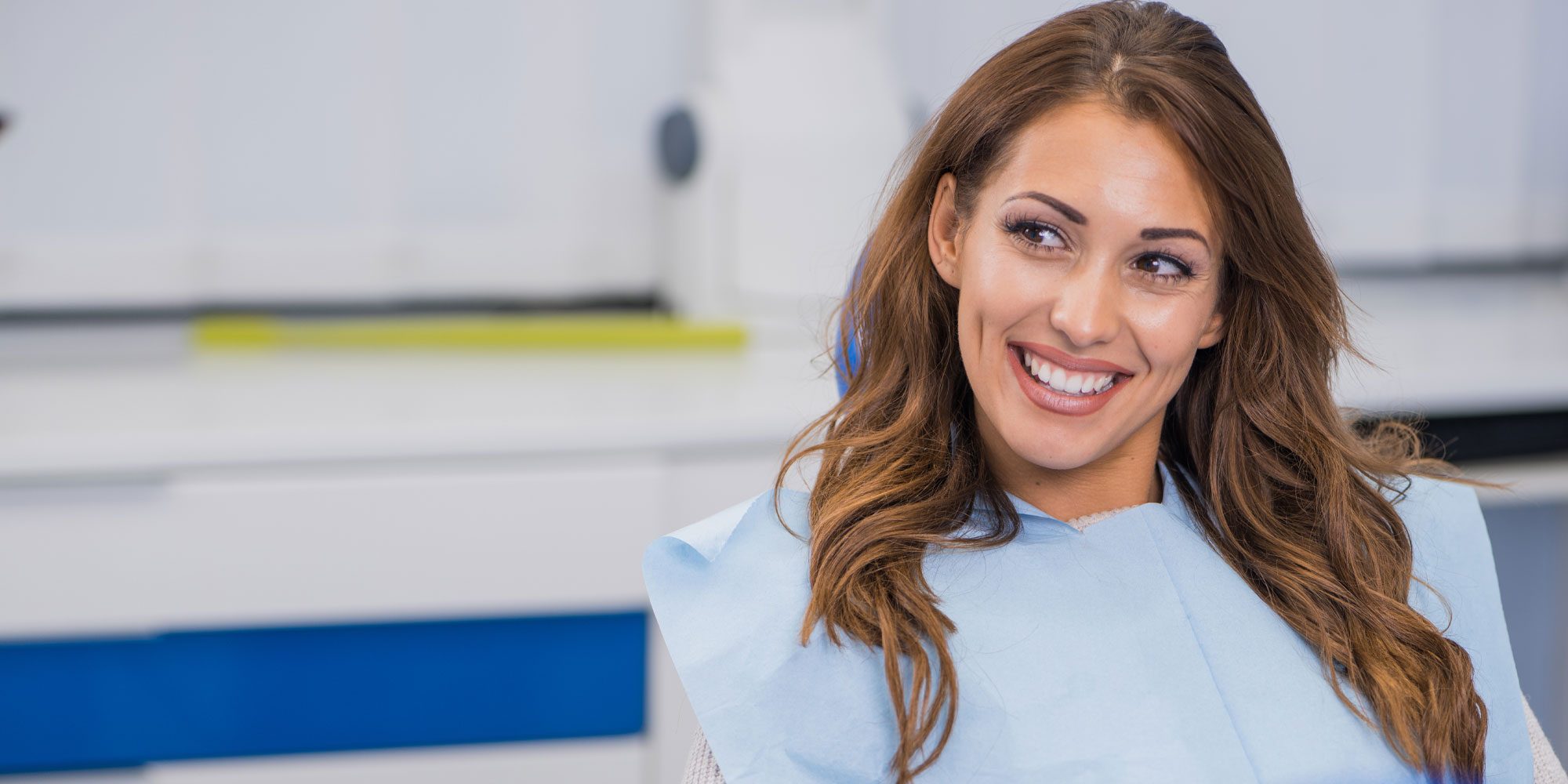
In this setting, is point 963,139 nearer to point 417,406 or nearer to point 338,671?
point 417,406

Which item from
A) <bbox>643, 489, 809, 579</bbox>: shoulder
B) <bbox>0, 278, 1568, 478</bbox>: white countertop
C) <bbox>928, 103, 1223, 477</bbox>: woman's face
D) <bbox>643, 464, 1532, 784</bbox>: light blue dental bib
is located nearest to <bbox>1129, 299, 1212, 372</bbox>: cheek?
<bbox>928, 103, 1223, 477</bbox>: woman's face

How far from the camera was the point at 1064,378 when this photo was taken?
862 millimetres

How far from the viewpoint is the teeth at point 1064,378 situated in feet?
2.83

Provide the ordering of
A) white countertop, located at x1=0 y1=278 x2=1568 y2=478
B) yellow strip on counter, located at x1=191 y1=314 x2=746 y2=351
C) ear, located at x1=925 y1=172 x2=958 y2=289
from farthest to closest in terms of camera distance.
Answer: yellow strip on counter, located at x1=191 y1=314 x2=746 y2=351 → white countertop, located at x1=0 y1=278 x2=1568 y2=478 → ear, located at x1=925 y1=172 x2=958 y2=289

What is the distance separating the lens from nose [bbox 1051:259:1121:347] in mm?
832

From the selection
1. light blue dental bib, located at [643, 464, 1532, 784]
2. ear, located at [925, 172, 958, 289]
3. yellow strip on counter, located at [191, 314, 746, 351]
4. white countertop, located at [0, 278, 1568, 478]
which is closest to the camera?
light blue dental bib, located at [643, 464, 1532, 784]

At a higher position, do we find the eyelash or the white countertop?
the eyelash

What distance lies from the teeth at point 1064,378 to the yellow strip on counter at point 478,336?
2.81ft

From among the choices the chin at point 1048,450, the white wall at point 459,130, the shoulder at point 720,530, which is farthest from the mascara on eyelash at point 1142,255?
the white wall at point 459,130

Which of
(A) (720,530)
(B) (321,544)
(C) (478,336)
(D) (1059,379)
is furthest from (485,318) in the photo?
(D) (1059,379)

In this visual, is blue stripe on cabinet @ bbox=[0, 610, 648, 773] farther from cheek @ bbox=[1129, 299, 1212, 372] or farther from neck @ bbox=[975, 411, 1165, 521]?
cheek @ bbox=[1129, 299, 1212, 372]

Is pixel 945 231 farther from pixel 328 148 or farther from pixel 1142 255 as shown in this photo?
pixel 328 148

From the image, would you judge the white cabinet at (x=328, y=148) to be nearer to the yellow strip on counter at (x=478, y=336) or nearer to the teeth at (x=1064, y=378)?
the yellow strip on counter at (x=478, y=336)

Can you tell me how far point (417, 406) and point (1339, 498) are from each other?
2.83 feet
